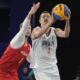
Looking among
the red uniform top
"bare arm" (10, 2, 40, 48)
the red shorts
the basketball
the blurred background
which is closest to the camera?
"bare arm" (10, 2, 40, 48)

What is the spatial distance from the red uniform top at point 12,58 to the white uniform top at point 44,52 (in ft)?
1.58

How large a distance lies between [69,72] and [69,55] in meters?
0.52

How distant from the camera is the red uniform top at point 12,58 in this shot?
8688 mm

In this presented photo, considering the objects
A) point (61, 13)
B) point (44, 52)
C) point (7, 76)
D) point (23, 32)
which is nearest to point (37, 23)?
point (44, 52)

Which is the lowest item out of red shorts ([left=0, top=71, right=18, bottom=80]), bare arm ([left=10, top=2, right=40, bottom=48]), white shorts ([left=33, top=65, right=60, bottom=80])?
white shorts ([left=33, top=65, right=60, bottom=80])

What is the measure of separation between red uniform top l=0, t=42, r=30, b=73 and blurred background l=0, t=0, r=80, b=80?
451 centimetres

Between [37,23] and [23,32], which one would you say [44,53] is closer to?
[23,32]

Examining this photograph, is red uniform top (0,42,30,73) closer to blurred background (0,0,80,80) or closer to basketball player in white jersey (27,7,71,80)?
basketball player in white jersey (27,7,71,80)

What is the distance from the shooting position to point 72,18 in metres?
15.1

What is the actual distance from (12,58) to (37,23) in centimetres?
569

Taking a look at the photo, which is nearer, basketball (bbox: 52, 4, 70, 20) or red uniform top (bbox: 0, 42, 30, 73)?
red uniform top (bbox: 0, 42, 30, 73)

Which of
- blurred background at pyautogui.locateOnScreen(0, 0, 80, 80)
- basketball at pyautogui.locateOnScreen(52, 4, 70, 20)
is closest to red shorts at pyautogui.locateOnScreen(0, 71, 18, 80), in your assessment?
basketball at pyautogui.locateOnScreen(52, 4, 70, 20)

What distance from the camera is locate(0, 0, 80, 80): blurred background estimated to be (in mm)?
13781

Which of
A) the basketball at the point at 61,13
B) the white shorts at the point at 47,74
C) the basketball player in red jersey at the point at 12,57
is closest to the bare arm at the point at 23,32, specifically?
the basketball player in red jersey at the point at 12,57
